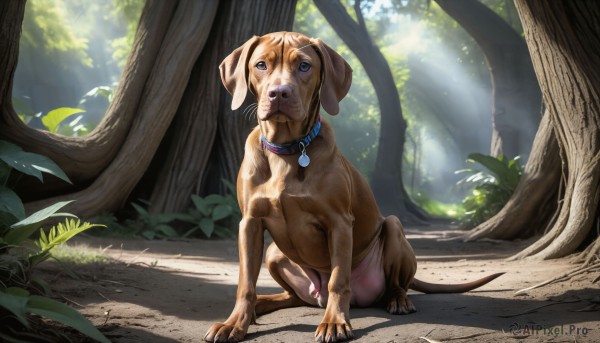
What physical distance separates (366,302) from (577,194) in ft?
8.27

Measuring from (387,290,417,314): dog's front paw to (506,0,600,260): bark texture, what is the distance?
2.05 meters

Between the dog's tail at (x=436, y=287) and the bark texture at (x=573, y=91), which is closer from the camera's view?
the dog's tail at (x=436, y=287)

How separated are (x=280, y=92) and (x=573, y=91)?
3.16 metres

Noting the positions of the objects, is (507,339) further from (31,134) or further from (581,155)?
(31,134)

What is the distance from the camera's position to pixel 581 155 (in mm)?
5723

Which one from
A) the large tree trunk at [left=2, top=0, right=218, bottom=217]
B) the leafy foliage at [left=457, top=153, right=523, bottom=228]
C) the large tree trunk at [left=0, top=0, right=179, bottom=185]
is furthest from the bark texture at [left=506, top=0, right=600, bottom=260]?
the leafy foliage at [left=457, top=153, right=523, bottom=228]

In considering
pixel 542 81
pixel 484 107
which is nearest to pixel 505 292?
pixel 542 81

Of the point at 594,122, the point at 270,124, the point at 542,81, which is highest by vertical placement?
the point at 542,81

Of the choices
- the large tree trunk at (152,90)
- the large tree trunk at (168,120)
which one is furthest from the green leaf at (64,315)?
the large tree trunk at (152,90)

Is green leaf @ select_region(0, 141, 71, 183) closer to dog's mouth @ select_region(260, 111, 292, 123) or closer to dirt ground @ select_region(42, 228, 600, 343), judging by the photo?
dirt ground @ select_region(42, 228, 600, 343)

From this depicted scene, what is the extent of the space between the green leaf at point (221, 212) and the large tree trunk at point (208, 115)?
19.9 inches

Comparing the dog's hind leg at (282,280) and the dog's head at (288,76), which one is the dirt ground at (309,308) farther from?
the dog's head at (288,76)

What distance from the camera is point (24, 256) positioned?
13.6 ft

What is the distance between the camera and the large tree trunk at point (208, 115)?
877 centimetres
